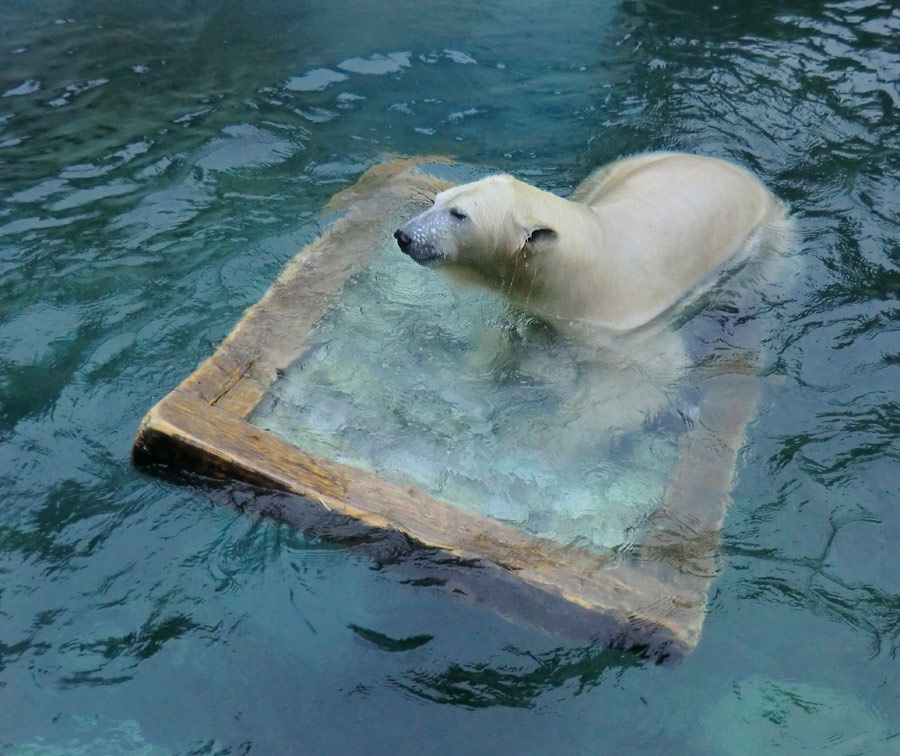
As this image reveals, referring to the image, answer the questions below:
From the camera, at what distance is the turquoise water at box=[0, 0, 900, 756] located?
9.93ft

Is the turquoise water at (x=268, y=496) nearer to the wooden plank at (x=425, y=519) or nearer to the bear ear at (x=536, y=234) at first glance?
the wooden plank at (x=425, y=519)

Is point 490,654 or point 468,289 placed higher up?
point 468,289

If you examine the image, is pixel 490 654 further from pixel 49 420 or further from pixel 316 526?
pixel 49 420

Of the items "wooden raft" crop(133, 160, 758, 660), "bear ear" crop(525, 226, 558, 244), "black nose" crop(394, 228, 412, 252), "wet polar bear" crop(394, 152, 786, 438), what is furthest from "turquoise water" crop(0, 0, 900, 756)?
"bear ear" crop(525, 226, 558, 244)

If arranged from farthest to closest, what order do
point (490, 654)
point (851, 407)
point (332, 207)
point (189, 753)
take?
1. point (332, 207)
2. point (851, 407)
3. point (490, 654)
4. point (189, 753)

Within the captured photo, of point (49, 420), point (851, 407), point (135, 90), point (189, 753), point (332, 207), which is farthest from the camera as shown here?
point (135, 90)

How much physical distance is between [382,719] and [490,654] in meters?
0.46

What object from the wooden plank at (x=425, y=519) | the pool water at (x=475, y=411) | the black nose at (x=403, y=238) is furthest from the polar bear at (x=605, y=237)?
the wooden plank at (x=425, y=519)

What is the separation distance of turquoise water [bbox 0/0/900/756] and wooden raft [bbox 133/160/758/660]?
0.15 meters

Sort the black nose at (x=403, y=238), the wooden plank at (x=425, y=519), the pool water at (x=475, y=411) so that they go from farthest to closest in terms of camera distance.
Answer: the black nose at (x=403, y=238)
the pool water at (x=475, y=411)
the wooden plank at (x=425, y=519)

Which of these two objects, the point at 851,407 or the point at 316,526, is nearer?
the point at 316,526

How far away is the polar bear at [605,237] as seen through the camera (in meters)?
3.98

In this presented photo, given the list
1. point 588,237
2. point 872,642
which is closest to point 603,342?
point 588,237

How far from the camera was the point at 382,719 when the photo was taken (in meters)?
2.98
